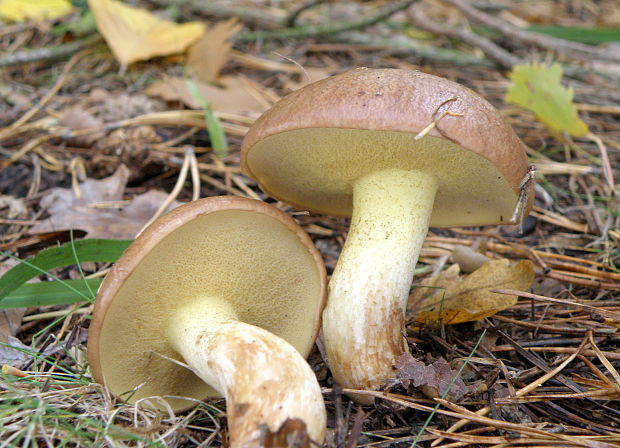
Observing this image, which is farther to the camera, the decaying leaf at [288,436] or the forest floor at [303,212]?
the forest floor at [303,212]

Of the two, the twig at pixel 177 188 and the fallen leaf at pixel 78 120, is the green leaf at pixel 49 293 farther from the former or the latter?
the fallen leaf at pixel 78 120

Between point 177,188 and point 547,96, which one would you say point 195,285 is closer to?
point 177,188

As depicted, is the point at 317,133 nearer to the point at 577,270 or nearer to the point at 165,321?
the point at 165,321

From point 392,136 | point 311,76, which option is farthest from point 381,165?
point 311,76

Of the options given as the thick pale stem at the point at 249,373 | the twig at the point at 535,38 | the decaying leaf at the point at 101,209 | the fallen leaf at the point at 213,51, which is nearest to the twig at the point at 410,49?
the twig at the point at 535,38

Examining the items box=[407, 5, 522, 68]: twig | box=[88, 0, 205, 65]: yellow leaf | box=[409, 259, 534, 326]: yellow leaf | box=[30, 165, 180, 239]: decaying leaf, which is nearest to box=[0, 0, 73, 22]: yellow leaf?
box=[88, 0, 205, 65]: yellow leaf

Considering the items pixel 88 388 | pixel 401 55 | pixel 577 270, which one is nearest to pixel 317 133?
pixel 88 388

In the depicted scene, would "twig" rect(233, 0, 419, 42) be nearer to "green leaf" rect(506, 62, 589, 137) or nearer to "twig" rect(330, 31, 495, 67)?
"twig" rect(330, 31, 495, 67)
